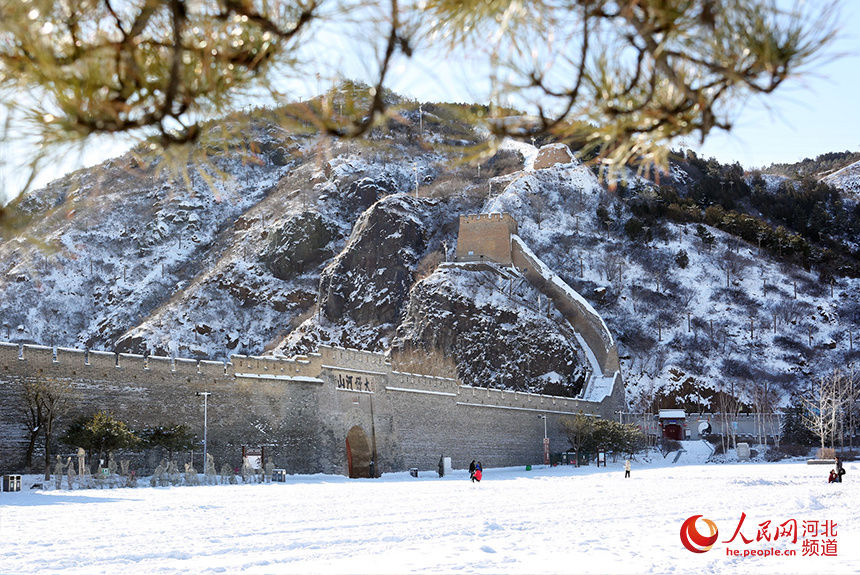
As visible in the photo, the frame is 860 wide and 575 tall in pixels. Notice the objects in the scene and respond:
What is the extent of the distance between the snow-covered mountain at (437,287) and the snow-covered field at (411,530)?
28.5 m

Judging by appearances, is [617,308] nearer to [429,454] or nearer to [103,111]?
[429,454]

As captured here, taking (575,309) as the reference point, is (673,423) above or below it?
below

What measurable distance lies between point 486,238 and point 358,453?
29.7 meters

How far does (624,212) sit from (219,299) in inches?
1314

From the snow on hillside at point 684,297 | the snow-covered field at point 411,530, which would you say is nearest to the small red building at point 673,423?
the snow on hillside at point 684,297

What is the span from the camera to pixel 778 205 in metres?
80.2

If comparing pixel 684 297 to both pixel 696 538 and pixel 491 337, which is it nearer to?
pixel 491 337

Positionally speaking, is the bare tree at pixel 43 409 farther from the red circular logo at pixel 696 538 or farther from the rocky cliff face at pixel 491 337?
the rocky cliff face at pixel 491 337

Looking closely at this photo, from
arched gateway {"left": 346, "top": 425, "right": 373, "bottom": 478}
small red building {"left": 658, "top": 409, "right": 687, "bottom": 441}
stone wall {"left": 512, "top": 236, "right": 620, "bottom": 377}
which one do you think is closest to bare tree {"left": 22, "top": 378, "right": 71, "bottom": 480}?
arched gateway {"left": 346, "top": 425, "right": 373, "bottom": 478}

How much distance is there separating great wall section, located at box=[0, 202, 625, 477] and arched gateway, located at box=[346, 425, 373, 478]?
37 mm

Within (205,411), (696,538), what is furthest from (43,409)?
(696,538)

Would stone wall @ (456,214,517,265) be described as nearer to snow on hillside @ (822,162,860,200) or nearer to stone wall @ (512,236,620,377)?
stone wall @ (512,236,620,377)

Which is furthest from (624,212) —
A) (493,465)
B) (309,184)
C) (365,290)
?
(493,465)

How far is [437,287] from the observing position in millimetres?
56062
